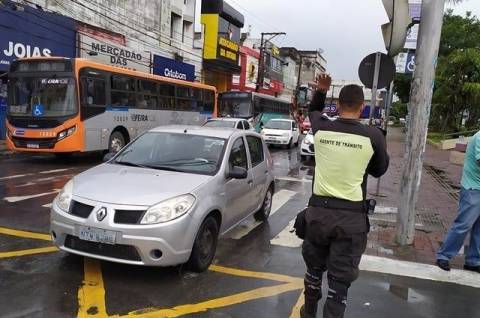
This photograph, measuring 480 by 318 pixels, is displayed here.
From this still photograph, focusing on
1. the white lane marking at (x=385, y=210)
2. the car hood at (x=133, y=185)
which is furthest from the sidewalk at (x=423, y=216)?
the car hood at (x=133, y=185)

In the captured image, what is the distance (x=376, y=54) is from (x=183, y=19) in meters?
28.6

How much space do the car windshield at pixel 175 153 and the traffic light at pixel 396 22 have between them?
8.37ft

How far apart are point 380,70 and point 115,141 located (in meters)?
10.4

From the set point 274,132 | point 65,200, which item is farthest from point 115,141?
point 65,200

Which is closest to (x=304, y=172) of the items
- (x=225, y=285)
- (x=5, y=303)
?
(x=225, y=285)

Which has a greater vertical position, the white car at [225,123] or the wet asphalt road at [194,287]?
the white car at [225,123]

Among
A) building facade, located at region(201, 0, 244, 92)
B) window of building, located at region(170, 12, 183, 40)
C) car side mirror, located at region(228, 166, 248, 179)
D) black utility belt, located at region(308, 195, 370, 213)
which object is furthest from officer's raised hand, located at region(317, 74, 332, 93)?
building facade, located at region(201, 0, 244, 92)

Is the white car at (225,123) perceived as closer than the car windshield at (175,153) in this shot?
No

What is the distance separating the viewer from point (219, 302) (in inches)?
181

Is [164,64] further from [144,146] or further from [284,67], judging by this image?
[284,67]

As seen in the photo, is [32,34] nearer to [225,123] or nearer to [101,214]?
[225,123]

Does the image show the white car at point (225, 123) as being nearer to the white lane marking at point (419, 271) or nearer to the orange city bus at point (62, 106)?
the orange city bus at point (62, 106)

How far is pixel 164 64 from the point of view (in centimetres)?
2953

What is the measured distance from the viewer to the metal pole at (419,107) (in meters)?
6.54
